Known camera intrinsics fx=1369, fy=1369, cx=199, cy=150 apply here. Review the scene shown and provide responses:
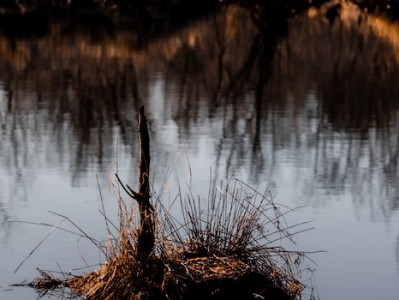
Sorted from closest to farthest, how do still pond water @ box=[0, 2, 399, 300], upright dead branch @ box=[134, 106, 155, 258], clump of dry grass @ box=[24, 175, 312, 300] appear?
clump of dry grass @ box=[24, 175, 312, 300]
upright dead branch @ box=[134, 106, 155, 258]
still pond water @ box=[0, 2, 399, 300]

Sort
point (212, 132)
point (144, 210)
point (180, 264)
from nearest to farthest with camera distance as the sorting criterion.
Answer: point (180, 264)
point (144, 210)
point (212, 132)

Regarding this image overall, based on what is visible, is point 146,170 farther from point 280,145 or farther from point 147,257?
point 280,145

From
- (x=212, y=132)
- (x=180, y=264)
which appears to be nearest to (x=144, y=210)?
(x=180, y=264)

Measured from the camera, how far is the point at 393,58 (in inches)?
1182

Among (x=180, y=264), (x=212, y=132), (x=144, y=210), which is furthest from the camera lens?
(x=212, y=132)

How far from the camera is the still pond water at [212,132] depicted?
11.3 m

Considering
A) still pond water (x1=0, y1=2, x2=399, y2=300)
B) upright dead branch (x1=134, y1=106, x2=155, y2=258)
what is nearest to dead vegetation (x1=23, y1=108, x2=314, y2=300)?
upright dead branch (x1=134, y1=106, x2=155, y2=258)

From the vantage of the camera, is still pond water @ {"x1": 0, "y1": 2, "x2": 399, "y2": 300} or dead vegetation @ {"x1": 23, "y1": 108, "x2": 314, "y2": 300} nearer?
dead vegetation @ {"x1": 23, "y1": 108, "x2": 314, "y2": 300}

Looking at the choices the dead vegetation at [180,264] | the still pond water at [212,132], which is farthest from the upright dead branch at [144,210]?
the still pond water at [212,132]

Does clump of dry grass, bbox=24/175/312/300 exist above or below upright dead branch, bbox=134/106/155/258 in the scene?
below

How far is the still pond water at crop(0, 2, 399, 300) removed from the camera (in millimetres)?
11344

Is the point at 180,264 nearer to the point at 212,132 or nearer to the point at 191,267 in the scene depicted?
the point at 191,267

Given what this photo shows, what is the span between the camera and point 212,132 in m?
18.4

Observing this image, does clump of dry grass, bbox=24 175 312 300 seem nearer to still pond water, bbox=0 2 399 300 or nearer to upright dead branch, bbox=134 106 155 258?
upright dead branch, bbox=134 106 155 258
